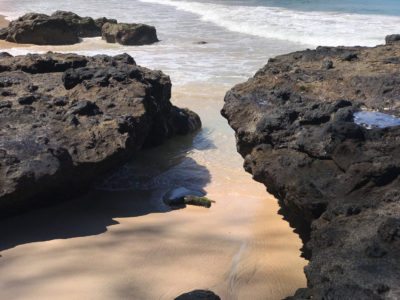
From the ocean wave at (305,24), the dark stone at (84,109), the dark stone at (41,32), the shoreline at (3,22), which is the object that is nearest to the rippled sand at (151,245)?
the dark stone at (84,109)

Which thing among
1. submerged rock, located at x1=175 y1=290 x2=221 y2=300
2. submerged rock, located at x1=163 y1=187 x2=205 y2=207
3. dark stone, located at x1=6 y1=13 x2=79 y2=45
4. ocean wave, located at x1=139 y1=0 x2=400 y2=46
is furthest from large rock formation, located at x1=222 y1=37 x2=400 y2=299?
dark stone, located at x1=6 y1=13 x2=79 y2=45

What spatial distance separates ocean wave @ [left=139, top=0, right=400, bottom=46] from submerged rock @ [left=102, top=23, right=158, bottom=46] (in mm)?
2638

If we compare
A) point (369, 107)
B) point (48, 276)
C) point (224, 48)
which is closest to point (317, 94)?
point (369, 107)

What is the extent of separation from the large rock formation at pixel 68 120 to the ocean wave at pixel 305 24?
8.51m

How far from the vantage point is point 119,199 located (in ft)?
13.9

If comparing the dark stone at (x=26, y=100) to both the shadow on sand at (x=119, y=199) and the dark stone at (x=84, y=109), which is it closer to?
the dark stone at (x=84, y=109)

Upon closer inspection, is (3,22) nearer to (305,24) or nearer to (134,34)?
(134,34)

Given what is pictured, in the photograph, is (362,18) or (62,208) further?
(362,18)

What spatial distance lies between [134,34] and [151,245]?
9735 mm

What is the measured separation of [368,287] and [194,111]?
15.1 feet

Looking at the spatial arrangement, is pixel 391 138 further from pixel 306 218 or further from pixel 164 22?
pixel 164 22

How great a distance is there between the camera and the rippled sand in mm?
3002

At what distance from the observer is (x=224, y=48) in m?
11.5

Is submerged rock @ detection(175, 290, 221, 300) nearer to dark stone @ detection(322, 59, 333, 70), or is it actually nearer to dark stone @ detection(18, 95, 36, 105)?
dark stone @ detection(18, 95, 36, 105)
